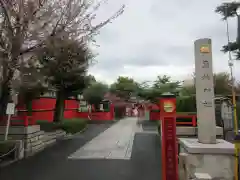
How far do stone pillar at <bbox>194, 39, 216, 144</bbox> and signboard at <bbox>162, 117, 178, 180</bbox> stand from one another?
1.10 meters

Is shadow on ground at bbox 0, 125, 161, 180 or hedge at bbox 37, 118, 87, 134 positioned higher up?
hedge at bbox 37, 118, 87, 134

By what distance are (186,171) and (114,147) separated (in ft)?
22.9

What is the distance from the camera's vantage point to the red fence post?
237 inches

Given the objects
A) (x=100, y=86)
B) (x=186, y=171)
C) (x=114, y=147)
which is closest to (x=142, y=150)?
(x=114, y=147)

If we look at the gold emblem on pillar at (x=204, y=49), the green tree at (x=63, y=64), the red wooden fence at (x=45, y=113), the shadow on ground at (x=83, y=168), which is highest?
the green tree at (x=63, y=64)

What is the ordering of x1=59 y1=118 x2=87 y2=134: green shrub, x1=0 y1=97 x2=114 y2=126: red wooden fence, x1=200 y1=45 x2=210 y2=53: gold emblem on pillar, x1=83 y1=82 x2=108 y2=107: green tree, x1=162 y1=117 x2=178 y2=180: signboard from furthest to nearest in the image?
x1=83 y1=82 x2=108 y2=107: green tree, x1=59 y1=118 x2=87 y2=134: green shrub, x1=0 y1=97 x2=114 y2=126: red wooden fence, x1=200 y1=45 x2=210 y2=53: gold emblem on pillar, x1=162 y1=117 x2=178 y2=180: signboard

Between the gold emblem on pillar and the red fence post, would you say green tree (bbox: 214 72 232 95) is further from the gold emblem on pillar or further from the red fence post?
the red fence post

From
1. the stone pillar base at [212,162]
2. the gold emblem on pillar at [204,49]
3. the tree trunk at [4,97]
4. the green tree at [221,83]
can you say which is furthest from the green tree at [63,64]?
the green tree at [221,83]

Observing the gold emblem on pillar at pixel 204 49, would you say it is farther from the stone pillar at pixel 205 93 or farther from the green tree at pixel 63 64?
the green tree at pixel 63 64

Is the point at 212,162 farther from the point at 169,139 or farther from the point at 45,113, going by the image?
the point at 45,113

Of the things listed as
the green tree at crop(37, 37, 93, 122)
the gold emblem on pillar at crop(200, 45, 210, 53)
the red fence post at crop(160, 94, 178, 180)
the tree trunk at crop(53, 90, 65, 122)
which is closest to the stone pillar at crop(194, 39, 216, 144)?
the gold emblem on pillar at crop(200, 45, 210, 53)

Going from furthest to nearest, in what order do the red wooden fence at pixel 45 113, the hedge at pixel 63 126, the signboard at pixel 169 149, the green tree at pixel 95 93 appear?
the green tree at pixel 95 93
the hedge at pixel 63 126
the red wooden fence at pixel 45 113
the signboard at pixel 169 149

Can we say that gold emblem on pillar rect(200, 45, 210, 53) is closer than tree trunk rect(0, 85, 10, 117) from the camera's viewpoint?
Yes

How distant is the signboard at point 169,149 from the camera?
6004mm
